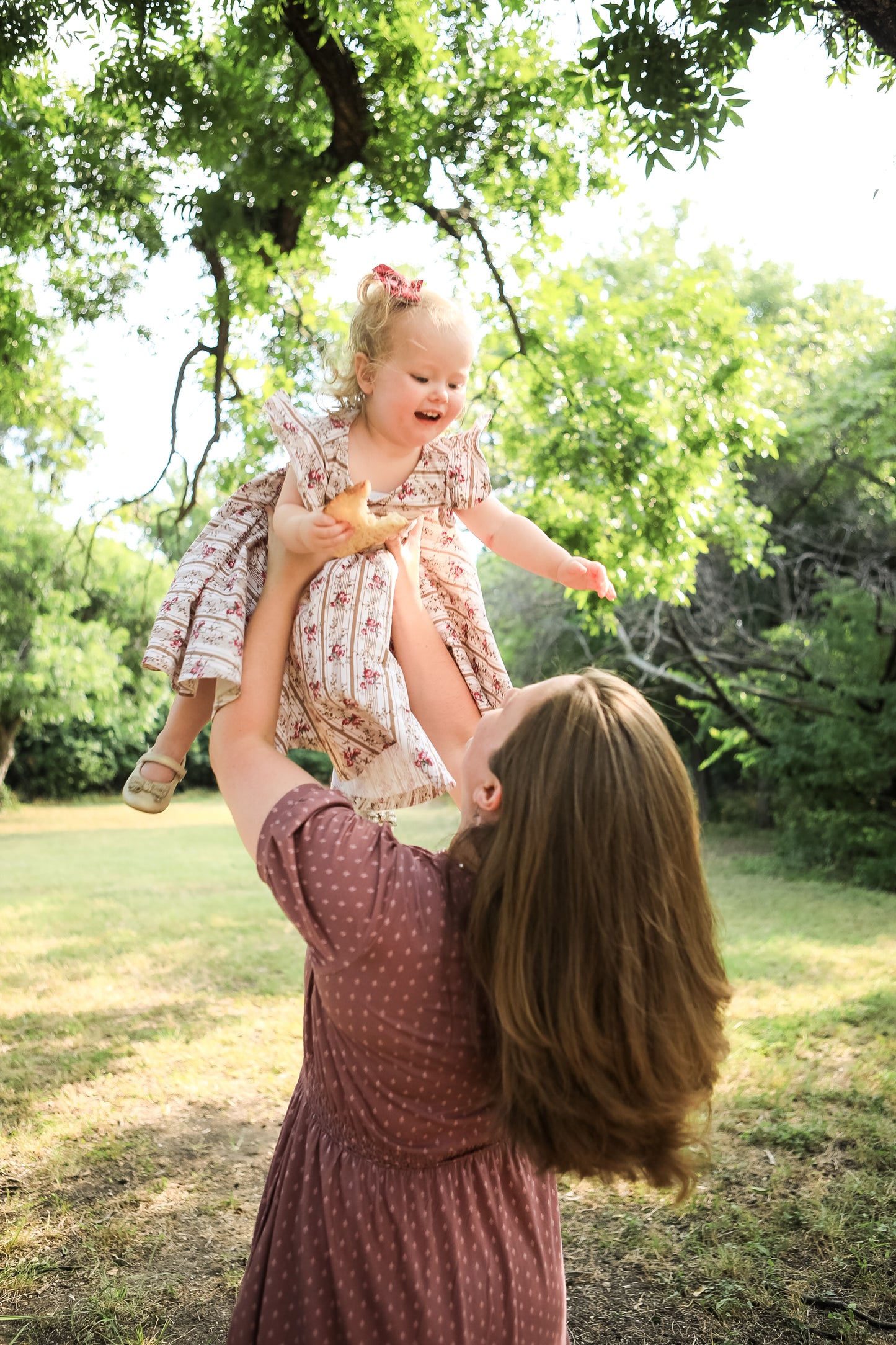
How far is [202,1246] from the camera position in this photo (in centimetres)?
360

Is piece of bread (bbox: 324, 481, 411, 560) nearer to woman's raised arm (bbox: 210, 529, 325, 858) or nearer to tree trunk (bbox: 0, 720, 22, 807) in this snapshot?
woman's raised arm (bbox: 210, 529, 325, 858)

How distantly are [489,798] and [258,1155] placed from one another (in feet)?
12.1

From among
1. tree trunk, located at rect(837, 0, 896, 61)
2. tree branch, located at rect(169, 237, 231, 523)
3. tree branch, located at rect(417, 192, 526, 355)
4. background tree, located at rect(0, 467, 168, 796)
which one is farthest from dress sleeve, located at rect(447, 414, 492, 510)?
background tree, located at rect(0, 467, 168, 796)

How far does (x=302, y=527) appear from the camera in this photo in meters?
1.88

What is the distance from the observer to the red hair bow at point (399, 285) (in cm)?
222

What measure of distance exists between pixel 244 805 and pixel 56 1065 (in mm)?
5025

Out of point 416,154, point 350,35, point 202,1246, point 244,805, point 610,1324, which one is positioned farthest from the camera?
point 416,154

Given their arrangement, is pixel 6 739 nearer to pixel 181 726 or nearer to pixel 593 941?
pixel 181 726

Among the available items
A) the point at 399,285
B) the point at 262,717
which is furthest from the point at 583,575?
the point at 262,717

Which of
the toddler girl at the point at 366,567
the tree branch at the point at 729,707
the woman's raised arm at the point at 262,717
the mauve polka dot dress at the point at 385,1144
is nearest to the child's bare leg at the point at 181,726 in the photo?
the toddler girl at the point at 366,567

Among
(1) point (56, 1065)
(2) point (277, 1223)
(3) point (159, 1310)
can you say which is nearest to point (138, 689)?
(1) point (56, 1065)

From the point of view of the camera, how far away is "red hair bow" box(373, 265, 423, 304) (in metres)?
2.22

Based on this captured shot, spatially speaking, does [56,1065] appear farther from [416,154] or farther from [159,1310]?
[416,154]

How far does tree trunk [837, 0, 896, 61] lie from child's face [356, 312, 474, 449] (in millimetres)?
1137
